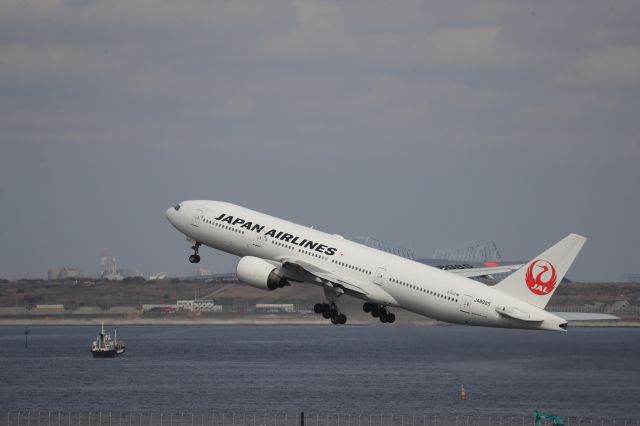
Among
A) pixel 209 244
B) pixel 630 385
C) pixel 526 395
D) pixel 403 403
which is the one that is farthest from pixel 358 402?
pixel 209 244

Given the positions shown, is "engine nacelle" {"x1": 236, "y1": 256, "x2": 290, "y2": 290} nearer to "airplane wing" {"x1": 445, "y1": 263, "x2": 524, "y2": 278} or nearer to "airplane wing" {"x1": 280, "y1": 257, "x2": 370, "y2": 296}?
"airplane wing" {"x1": 280, "y1": 257, "x2": 370, "y2": 296}

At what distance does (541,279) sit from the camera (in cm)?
8506

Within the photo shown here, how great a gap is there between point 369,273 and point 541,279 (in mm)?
11995

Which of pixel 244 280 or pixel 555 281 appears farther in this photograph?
pixel 244 280

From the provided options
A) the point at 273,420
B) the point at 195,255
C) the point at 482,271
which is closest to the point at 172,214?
the point at 195,255

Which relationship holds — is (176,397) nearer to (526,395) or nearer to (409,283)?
(526,395)

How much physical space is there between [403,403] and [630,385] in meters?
39.6

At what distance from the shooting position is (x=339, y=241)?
3602 inches

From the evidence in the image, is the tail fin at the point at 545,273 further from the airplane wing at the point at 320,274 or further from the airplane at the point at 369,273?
the airplane wing at the point at 320,274

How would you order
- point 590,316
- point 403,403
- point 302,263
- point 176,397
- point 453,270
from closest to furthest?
point 590,316 < point 302,263 < point 453,270 < point 403,403 < point 176,397

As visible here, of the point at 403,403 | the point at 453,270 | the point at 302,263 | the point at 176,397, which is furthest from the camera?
the point at 176,397

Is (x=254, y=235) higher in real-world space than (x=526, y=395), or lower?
higher

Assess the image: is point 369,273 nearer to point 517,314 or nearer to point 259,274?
point 259,274

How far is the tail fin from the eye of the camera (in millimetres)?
84875
